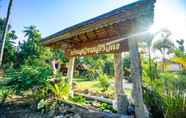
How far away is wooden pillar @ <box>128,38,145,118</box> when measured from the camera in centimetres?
445

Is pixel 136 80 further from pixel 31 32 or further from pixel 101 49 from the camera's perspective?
pixel 31 32

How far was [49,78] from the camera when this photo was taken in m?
8.55

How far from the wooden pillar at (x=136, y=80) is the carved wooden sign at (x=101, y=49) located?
60 cm

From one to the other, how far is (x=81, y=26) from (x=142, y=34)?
1828 millimetres

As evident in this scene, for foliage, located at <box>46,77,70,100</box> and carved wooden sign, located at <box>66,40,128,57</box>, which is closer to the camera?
carved wooden sign, located at <box>66,40,128,57</box>

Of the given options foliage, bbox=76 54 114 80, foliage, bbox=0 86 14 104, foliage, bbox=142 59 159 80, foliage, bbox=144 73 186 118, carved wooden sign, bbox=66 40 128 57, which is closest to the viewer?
foliage, bbox=144 73 186 118

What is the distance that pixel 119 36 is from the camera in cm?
558

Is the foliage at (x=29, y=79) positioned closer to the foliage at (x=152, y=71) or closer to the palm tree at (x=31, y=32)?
the foliage at (x=152, y=71)

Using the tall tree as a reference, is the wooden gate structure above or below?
below

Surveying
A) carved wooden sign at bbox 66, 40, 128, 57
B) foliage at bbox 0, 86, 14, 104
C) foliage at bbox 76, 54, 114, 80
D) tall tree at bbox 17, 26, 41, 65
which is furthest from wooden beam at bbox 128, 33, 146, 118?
tall tree at bbox 17, 26, 41, 65

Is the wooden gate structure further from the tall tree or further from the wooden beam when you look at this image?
the tall tree

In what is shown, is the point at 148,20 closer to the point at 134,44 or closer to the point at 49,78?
the point at 134,44

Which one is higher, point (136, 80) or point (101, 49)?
point (101, 49)

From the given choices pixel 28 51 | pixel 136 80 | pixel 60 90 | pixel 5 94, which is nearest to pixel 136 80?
pixel 136 80
